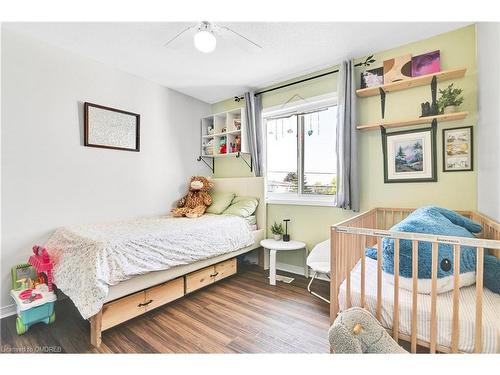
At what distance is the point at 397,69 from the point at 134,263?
281 centimetres

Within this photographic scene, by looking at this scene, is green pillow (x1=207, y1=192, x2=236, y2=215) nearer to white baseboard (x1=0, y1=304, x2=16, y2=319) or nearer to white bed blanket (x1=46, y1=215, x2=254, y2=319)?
white bed blanket (x1=46, y1=215, x2=254, y2=319)

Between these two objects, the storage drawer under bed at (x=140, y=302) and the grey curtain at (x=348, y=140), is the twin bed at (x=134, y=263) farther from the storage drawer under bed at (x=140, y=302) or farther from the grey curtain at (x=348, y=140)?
the grey curtain at (x=348, y=140)

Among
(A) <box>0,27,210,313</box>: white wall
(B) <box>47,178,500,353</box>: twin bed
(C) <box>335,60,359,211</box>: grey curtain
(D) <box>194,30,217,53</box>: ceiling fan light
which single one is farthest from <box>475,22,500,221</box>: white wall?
(A) <box>0,27,210,313</box>: white wall

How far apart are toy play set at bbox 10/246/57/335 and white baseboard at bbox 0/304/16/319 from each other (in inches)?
6.2

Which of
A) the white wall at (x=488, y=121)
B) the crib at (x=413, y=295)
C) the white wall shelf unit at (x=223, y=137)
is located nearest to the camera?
the crib at (x=413, y=295)

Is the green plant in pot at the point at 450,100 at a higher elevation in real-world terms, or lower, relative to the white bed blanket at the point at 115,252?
higher

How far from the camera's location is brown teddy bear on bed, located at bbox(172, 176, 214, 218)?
2.89 m

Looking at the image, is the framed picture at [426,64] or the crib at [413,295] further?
the framed picture at [426,64]

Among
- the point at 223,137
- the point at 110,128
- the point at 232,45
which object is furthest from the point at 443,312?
the point at 110,128

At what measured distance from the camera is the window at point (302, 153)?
268 cm

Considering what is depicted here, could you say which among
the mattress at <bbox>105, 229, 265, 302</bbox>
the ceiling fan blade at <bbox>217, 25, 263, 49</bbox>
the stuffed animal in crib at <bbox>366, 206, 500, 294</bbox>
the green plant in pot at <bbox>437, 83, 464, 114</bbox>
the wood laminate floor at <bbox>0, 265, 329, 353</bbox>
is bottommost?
the wood laminate floor at <bbox>0, 265, 329, 353</bbox>

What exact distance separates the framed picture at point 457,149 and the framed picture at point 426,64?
1.80 ft

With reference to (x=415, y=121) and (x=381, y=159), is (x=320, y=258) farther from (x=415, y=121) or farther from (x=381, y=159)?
(x=415, y=121)

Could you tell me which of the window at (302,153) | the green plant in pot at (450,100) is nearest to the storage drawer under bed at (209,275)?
the window at (302,153)
